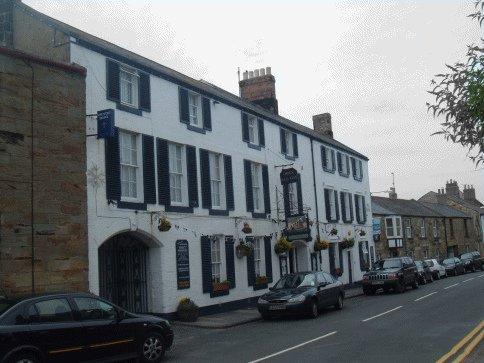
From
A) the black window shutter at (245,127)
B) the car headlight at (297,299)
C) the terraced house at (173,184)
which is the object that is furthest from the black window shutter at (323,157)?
the car headlight at (297,299)

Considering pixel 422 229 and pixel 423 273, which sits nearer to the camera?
pixel 423 273

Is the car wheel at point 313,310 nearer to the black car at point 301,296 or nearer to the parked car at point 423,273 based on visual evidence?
the black car at point 301,296

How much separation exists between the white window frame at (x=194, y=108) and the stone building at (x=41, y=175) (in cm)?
587

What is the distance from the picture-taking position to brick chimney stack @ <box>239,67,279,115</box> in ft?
107

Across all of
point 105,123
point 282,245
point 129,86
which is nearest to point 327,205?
point 282,245

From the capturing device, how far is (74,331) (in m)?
9.67

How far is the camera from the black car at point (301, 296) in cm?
1780

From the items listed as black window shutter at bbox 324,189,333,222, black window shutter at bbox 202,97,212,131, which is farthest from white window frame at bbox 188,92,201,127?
black window shutter at bbox 324,189,333,222

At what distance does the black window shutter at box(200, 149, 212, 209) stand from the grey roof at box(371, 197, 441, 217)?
28.6 metres

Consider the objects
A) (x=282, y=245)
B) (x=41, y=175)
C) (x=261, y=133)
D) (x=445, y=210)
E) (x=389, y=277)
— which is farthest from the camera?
(x=445, y=210)

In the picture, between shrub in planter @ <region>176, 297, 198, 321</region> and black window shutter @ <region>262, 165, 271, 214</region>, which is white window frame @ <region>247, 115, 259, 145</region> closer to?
black window shutter @ <region>262, 165, 271, 214</region>

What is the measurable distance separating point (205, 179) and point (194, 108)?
2.89m

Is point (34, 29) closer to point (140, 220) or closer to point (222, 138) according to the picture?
point (140, 220)

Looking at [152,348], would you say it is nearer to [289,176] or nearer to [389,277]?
[289,176]
